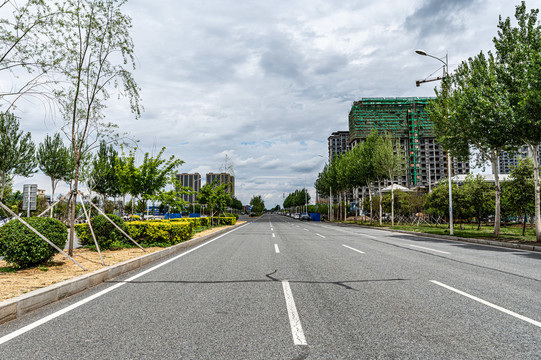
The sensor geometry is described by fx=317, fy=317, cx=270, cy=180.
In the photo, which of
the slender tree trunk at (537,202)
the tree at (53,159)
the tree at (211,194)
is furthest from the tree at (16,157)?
the slender tree trunk at (537,202)

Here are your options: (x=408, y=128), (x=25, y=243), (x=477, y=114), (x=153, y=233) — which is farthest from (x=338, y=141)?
(x=25, y=243)

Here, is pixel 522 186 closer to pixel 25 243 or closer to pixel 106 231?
pixel 106 231

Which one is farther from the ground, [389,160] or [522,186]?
[389,160]

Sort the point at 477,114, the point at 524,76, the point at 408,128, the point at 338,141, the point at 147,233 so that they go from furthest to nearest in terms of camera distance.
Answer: the point at 338,141 → the point at 408,128 → the point at 477,114 → the point at 524,76 → the point at 147,233

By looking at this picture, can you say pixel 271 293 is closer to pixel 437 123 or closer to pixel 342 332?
pixel 342 332

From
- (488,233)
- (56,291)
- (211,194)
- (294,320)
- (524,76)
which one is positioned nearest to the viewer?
(294,320)

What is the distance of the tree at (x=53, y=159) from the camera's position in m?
36.2

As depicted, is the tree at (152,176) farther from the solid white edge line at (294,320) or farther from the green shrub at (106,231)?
the solid white edge line at (294,320)

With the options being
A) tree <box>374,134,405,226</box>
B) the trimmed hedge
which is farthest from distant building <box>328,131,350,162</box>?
the trimmed hedge

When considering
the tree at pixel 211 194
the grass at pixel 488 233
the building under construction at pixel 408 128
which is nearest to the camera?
the grass at pixel 488 233

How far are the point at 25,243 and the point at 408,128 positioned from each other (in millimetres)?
149884

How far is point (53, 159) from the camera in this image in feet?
120

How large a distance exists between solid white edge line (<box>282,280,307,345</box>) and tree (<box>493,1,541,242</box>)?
13.6 m

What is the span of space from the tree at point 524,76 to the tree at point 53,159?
40636 mm
